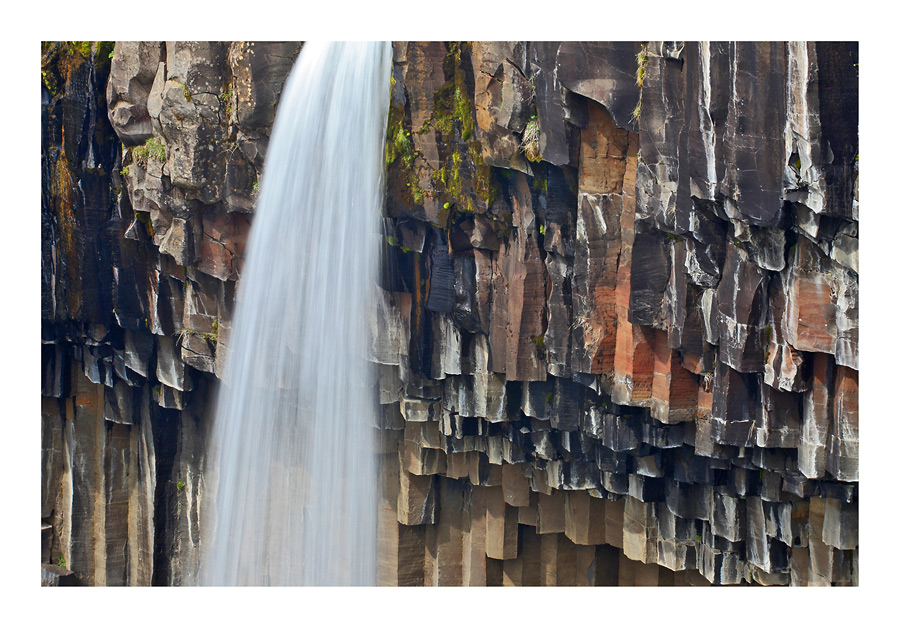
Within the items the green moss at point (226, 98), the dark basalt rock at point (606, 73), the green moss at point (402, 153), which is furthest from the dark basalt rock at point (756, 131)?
the green moss at point (226, 98)

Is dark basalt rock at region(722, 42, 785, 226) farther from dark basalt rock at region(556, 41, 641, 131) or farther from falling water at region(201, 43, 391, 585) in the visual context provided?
falling water at region(201, 43, 391, 585)

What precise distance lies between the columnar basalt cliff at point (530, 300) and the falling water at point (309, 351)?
37 cm

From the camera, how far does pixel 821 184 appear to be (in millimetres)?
8250

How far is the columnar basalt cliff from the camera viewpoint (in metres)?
9.13

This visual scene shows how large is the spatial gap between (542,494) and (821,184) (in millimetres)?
7501

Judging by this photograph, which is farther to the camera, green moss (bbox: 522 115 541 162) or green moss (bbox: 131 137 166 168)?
green moss (bbox: 131 137 166 168)

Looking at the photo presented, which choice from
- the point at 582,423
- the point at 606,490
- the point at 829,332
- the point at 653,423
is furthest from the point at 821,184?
the point at 606,490

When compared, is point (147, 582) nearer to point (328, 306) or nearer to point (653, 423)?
point (328, 306)

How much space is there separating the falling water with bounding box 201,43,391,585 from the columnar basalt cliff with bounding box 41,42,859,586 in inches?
14.7

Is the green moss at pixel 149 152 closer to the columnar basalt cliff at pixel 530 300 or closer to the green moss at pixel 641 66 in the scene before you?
the columnar basalt cliff at pixel 530 300

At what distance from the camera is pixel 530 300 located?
12141 mm

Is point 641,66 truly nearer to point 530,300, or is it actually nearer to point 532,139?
point 532,139

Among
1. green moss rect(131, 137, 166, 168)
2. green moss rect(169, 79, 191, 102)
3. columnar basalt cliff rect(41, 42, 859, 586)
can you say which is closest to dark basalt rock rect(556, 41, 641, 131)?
columnar basalt cliff rect(41, 42, 859, 586)

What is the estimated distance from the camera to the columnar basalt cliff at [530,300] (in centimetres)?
913
